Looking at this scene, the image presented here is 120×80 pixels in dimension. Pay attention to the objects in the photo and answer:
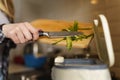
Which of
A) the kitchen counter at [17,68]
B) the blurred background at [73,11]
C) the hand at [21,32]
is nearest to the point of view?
the hand at [21,32]

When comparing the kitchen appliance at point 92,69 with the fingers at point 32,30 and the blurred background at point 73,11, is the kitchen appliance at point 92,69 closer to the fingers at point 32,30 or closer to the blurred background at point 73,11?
the fingers at point 32,30

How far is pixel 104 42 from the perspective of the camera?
0.75 m

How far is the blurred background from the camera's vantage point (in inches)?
39.9

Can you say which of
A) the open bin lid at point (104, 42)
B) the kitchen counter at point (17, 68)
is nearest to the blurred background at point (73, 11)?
the kitchen counter at point (17, 68)

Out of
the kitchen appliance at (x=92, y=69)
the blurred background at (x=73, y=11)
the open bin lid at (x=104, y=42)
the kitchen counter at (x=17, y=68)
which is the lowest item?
the kitchen counter at (x=17, y=68)

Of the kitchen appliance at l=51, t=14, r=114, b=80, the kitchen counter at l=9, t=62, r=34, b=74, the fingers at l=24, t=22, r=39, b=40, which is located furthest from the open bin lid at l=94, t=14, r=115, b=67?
the kitchen counter at l=9, t=62, r=34, b=74

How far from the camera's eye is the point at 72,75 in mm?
692

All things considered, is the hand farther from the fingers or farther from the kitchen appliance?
the kitchen appliance

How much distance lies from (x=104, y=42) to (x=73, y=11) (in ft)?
2.03

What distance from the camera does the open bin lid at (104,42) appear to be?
68 centimetres

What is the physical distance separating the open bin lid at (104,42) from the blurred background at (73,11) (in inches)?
9.2

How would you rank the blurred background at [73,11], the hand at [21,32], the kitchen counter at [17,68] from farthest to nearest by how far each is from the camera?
the kitchen counter at [17,68], the blurred background at [73,11], the hand at [21,32]

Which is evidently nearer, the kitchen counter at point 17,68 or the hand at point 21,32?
the hand at point 21,32

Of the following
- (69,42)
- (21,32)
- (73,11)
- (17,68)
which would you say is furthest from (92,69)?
(17,68)
